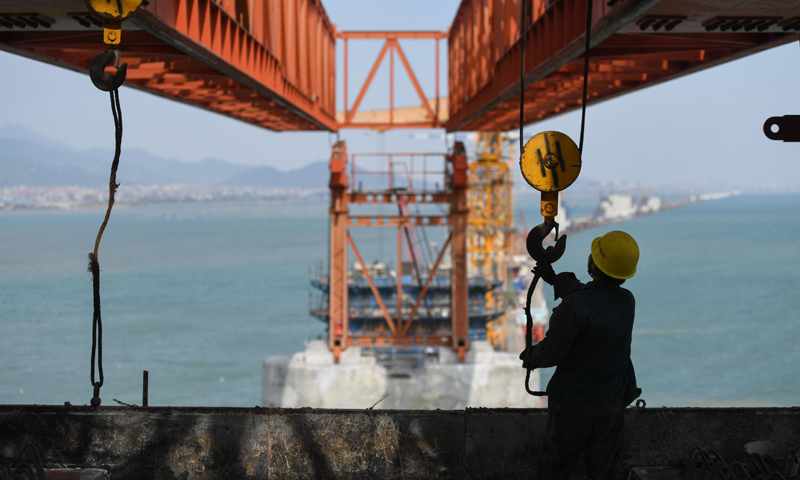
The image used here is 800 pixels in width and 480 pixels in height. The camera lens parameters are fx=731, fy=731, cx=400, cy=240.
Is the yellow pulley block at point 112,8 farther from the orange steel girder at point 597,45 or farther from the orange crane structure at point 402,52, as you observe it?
the orange steel girder at point 597,45

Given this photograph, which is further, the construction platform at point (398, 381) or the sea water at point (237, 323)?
the sea water at point (237, 323)

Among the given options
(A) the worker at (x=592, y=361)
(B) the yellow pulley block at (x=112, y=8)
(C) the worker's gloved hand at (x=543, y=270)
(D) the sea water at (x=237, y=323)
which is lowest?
(D) the sea water at (x=237, y=323)

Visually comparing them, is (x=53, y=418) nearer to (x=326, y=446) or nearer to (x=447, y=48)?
(x=326, y=446)

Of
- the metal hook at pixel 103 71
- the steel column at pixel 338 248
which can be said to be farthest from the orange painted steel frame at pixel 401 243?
the metal hook at pixel 103 71

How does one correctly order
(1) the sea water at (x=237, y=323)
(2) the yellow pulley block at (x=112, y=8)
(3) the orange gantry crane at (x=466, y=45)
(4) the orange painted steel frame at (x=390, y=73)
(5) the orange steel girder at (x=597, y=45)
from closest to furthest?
(2) the yellow pulley block at (x=112, y=8) → (5) the orange steel girder at (x=597, y=45) → (3) the orange gantry crane at (x=466, y=45) → (4) the orange painted steel frame at (x=390, y=73) → (1) the sea water at (x=237, y=323)

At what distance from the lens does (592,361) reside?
410cm

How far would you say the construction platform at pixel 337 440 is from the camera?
18.0ft

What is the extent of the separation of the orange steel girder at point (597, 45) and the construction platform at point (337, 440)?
3.29 m

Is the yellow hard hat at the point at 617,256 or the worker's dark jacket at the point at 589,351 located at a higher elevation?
the yellow hard hat at the point at 617,256

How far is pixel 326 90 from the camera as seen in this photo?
19.5 m

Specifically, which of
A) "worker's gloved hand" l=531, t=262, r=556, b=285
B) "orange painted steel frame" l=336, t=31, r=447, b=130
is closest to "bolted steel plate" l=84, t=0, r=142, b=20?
"worker's gloved hand" l=531, t=262, r=556, b=285

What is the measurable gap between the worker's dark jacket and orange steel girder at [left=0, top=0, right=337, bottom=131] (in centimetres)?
440

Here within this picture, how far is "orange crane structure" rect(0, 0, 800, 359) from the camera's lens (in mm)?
6809

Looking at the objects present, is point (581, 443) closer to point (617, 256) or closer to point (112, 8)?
point (617, 256)
